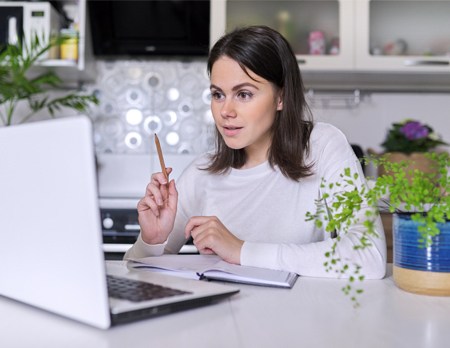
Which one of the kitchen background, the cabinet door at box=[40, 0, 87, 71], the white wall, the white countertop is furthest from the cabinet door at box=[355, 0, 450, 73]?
the white countertop

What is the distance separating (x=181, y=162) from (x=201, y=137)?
17 centimetres

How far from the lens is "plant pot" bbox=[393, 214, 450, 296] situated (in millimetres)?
996

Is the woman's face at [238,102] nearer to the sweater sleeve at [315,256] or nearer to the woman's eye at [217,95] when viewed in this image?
the woman's eye at [217,95]

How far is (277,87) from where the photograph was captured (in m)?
1.68

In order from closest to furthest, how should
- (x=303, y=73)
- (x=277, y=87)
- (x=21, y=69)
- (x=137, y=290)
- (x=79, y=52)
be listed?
(x=137, y=290)
(x=277, y=87)
(x=21, y=69)
(x=79, y=52)
(x=303, y=73)

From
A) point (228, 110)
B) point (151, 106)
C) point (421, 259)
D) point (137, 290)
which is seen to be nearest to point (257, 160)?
point (228, 110)

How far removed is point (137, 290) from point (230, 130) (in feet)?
2.54

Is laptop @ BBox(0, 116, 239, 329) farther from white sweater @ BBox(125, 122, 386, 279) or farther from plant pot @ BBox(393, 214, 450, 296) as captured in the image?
white sweater @ BBox(125, 122, 386, 279)

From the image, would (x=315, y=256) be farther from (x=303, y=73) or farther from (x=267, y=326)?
(x=303, y=73)

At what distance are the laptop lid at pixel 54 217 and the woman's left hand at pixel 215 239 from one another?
0.48 m

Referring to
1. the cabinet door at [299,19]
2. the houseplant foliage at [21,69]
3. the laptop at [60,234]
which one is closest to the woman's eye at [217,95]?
the laptop at [60,234]

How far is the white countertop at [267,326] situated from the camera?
73 cm

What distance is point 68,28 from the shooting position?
305 centimetres

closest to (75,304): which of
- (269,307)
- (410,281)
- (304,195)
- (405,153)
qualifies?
(269,307)
